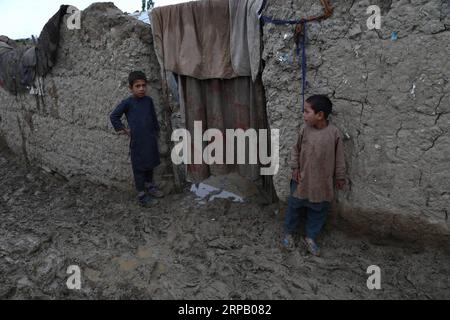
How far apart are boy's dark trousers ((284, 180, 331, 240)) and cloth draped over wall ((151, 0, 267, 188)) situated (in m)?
0.58

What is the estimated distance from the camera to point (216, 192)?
11.7 ft

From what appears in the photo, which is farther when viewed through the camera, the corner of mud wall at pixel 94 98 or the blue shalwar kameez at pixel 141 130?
the corner of mud wall at pixel 94 98

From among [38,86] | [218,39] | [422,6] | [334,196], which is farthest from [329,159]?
[38,86]

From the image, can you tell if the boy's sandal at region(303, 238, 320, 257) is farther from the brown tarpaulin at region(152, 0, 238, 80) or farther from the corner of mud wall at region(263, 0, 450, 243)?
the brown tarpaulin at region(152, 0, 238, 80)

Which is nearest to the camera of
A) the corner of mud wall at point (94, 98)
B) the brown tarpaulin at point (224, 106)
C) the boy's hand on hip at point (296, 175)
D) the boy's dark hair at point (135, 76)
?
the boy's hand on hip at point (296, 175)

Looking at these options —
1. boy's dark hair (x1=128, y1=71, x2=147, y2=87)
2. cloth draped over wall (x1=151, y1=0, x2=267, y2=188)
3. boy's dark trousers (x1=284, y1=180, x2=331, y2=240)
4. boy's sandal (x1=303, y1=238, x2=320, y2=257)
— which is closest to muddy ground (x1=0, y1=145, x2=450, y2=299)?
boy's sandal (x1=303, y1=238, x2=320, y2=257)

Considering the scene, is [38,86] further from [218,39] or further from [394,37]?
[394,37]

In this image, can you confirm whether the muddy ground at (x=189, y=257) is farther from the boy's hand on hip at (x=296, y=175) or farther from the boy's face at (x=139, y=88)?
the boy's face at (x=139, y=88)

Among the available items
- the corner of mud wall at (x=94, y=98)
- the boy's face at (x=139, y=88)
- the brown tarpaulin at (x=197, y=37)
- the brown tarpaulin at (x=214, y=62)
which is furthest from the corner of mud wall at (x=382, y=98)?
the corner of mud wall at (x=94, y=98)

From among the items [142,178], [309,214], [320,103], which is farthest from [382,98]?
[142,178]

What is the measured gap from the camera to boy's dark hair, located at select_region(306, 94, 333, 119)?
2252mm

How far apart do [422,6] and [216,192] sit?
238cm

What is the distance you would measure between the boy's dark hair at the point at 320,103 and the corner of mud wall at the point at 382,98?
157 mm

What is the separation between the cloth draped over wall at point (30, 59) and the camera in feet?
12.2
